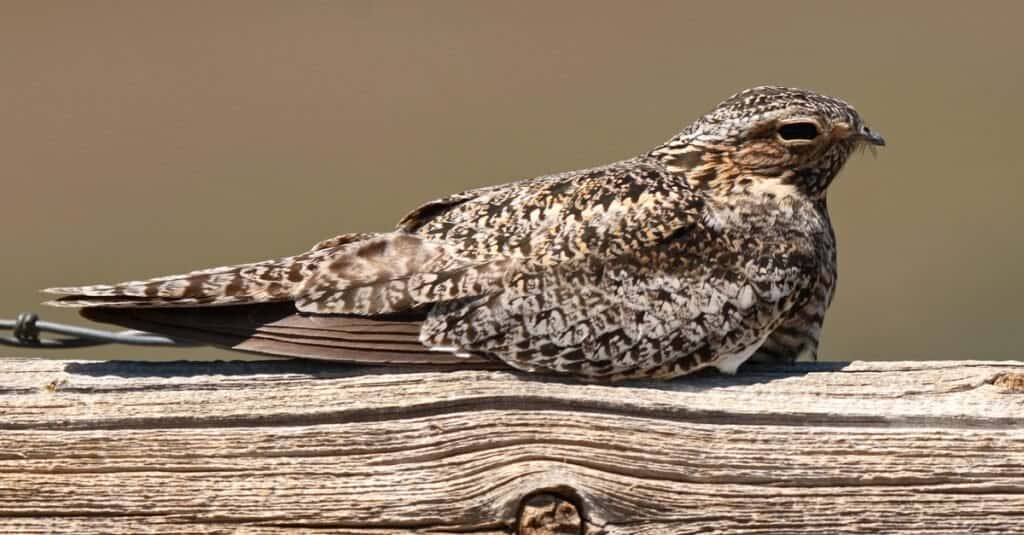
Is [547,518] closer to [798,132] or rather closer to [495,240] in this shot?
[495,240]

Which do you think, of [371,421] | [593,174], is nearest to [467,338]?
[371,421]

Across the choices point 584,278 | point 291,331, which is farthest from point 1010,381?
Result: point 291,331

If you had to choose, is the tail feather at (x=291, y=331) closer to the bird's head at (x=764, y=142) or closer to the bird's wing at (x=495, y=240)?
the bird's wing at (x=495, y=240)

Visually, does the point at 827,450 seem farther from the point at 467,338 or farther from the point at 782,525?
the point at 467,338

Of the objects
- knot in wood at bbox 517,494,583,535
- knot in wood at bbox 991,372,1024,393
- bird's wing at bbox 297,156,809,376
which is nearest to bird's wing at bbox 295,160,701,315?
bird's wing at bbox 297,156,809,376

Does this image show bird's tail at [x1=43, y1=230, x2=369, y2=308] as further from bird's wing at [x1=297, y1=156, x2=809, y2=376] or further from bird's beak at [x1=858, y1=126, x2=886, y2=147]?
bird's beak at [x1=858, y1=126, x2=886, y2=147]

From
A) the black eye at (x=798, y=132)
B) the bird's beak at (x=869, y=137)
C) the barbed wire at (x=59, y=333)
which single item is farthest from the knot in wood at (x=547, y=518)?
the bird's beak at (x=869, y=137)

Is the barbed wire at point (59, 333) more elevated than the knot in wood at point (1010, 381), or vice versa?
the barbed wire at point (59, 333)

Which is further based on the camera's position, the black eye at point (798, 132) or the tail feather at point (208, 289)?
the black eye at point (798, 132)
